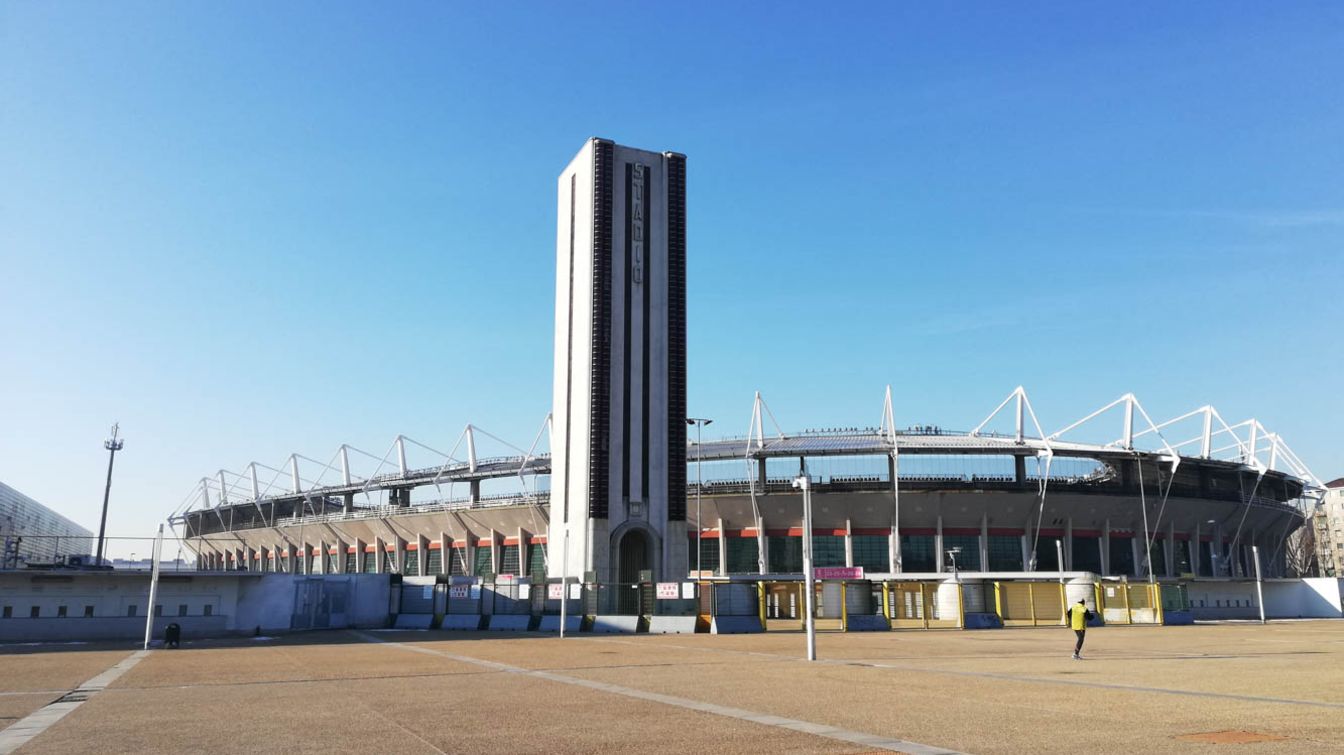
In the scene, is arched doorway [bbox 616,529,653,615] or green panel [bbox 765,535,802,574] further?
green panel [bbox 765,535,802,574]

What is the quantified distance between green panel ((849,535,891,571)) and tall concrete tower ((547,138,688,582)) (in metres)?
30.4

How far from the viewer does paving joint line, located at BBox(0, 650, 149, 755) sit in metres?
16.0

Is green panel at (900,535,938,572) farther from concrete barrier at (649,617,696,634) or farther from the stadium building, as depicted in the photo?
concrete barrier at (649,617,696,634)

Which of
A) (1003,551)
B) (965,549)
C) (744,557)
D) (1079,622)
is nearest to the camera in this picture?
(1079,622)

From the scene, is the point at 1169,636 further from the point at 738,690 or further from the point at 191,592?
the point at 191,592

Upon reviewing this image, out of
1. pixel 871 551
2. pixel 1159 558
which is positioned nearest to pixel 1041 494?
pixel 871 551

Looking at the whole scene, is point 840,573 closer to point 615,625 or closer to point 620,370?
point 615,625

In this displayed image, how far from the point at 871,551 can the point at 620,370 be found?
4145 centimetres

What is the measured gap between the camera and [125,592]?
210 ft

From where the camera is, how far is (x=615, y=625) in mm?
65188

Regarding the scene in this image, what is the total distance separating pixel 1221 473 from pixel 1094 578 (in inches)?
2366

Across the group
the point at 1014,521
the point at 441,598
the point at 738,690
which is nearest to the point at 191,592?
the point at 441,598

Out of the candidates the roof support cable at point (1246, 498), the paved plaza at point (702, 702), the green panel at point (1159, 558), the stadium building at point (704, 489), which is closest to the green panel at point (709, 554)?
the stadium building at point (704, 489)

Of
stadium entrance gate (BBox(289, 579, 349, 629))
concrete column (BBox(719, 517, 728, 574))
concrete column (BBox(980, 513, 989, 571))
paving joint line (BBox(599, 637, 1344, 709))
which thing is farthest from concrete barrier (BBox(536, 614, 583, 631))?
concrete column (BBox(980, 513, 989, 571))
